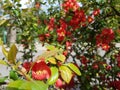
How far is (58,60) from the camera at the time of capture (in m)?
1.22

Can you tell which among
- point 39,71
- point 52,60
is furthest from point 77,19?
point 39,71

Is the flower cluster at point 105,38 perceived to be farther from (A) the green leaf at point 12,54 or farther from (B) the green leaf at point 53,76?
(A) the green leaf at point 12,54

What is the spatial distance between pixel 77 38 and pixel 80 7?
0.85 ft

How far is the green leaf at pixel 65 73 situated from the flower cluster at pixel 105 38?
65.5 inches

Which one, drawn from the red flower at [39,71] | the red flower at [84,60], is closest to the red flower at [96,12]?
the red flower at [84,60]

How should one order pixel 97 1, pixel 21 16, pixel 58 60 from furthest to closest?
pixel 21 16, pixel 97 1, pixel 58 60

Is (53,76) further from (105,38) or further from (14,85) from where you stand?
(105,38)

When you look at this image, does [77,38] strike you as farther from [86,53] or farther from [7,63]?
[7,63]

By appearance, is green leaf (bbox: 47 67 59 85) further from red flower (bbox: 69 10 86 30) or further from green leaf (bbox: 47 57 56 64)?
red flower (bbox: 69 10 86 30)

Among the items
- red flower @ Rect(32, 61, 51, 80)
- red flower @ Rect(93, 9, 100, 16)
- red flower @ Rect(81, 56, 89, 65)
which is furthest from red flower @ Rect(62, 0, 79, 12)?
red flower @ Rect(32, 61, 51, 80)

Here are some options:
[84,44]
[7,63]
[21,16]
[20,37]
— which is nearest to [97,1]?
[84,44]

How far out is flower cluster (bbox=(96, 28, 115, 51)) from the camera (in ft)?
9.32

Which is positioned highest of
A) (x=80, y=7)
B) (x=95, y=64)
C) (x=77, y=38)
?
(x=80, y=7)

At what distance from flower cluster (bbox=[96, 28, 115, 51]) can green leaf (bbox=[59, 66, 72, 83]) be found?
1.66m
